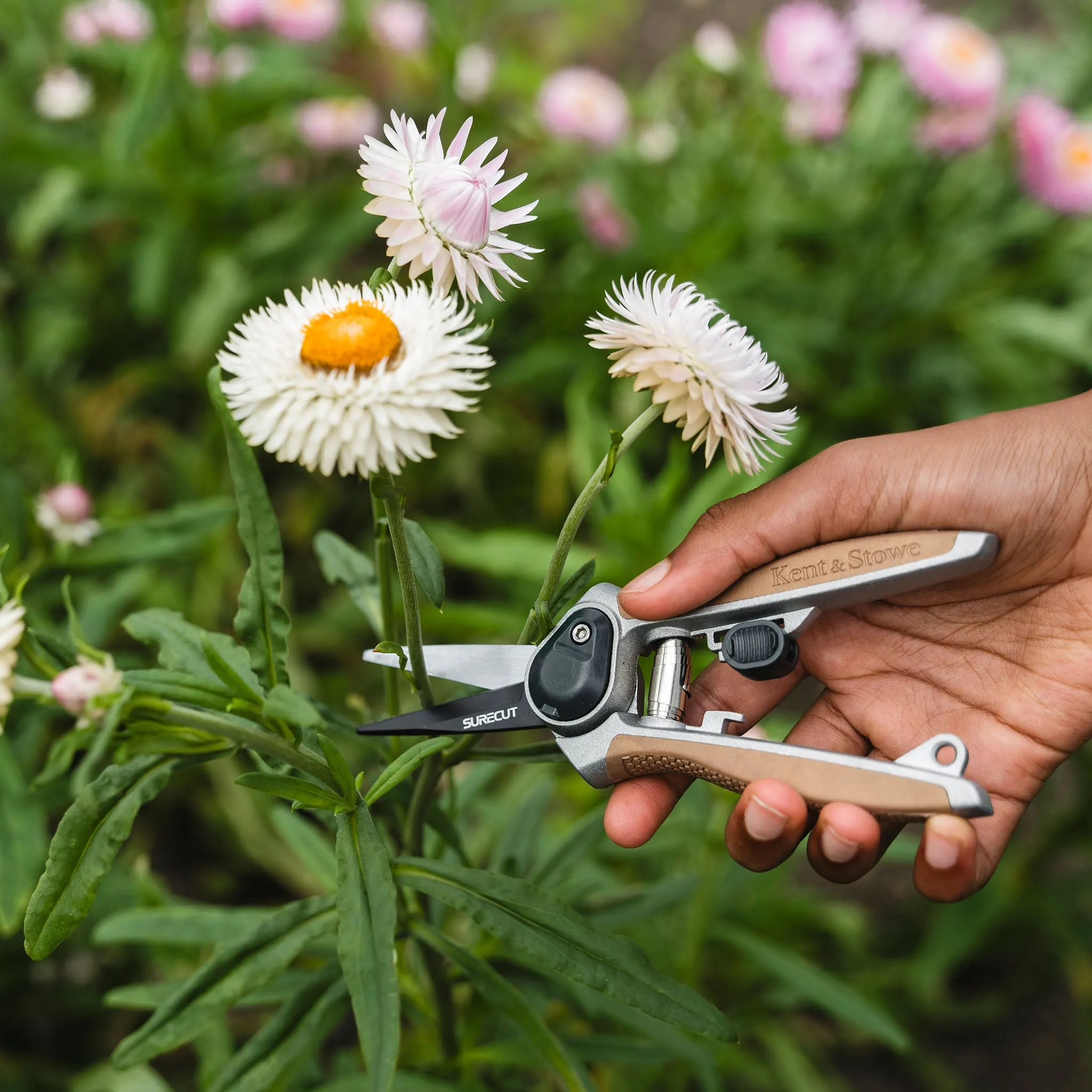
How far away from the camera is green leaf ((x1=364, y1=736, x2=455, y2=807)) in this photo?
111cm

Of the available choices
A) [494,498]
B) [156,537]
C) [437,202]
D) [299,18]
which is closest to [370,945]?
[437,202]

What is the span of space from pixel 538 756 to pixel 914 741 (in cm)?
58

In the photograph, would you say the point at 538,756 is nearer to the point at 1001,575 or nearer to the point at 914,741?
the point at 914,741

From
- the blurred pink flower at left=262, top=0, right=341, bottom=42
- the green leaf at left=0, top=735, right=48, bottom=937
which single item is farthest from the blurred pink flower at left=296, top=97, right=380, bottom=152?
the green leaf at left=0, top=735, right=48, bottom=937

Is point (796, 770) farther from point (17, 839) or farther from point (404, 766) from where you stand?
point (17, 839)

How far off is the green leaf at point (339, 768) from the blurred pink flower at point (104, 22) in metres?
2.76

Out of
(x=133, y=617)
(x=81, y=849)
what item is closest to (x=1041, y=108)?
(x=133, y=617)

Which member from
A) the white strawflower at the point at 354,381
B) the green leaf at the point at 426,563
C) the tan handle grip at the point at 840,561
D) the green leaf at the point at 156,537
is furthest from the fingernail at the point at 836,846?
the green leaf at the point at 156,537

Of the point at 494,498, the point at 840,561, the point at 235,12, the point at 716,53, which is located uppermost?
the point at 716,53

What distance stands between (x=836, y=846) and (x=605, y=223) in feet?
8.04

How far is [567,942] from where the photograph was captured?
1210mm

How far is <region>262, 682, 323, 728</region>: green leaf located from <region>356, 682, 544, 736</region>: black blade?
0.24 metres

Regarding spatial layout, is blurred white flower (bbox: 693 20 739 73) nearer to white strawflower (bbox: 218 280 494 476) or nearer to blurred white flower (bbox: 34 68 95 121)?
blurred white flower (bbox: 34 68 95 121)

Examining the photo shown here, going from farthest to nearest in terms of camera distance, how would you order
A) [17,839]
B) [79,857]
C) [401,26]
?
[401,26] → [17,839] → [79,857]
